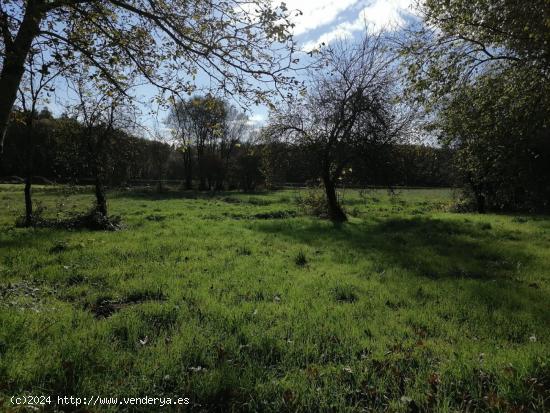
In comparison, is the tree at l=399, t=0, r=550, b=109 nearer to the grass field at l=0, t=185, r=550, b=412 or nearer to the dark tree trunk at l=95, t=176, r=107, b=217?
the grass field at l=0, t=185, r=550, b=412

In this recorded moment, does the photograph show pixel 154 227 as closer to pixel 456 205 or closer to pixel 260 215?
pixel 260 215

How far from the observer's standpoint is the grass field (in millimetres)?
3957

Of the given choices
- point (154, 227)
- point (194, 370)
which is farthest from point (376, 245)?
point (194, 370)

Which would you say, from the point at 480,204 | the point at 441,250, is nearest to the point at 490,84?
the point at 441,250

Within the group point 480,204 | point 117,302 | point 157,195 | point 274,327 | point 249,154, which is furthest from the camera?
point 157,195

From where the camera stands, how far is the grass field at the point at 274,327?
13.0ft

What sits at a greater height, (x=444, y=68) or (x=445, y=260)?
(x=444, y=68)

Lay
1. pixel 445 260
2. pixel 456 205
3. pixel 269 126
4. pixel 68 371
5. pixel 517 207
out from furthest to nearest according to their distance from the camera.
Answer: pixel 456 205 → pixel 517 207 → pixel 269 126 → pixel 445 260 → pixel 68 371

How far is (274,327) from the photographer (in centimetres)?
557

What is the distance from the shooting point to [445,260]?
35.9ft

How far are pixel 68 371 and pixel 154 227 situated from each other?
12037mm

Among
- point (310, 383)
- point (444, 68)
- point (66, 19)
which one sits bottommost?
point (310, 383)

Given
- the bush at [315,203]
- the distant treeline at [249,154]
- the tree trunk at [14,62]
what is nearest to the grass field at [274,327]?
the tree trunk at [14,62]

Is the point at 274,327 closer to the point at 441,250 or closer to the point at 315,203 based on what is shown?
the point at 441,250
